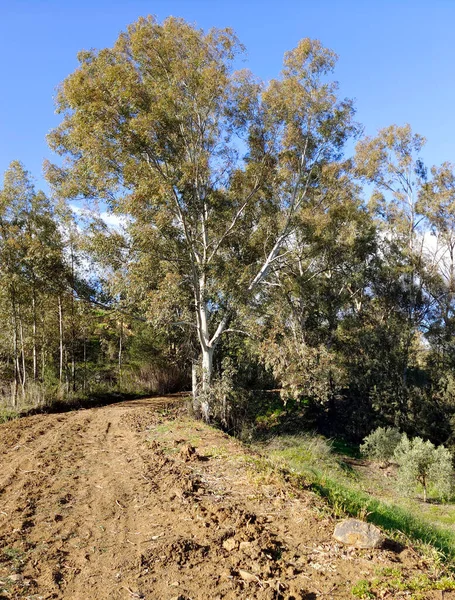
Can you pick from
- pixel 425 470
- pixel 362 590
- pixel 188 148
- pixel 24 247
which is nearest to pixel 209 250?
pixel 188 148

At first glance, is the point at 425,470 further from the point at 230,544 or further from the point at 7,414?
the point at 7,414

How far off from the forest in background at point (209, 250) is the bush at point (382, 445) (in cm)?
226

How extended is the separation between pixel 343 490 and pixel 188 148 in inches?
390

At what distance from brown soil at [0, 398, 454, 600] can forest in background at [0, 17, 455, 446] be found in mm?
5871

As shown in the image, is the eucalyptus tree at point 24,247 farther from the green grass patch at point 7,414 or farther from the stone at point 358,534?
the stone at point 358,534

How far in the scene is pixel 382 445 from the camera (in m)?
15.8

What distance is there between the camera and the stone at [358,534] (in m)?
3.97

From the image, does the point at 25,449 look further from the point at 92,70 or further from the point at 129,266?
the point at 92,70

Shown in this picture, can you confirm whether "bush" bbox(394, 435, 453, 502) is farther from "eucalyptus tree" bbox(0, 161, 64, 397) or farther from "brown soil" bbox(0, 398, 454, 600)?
"eucalyptus tree" bbox(0, 161, 64, 397)

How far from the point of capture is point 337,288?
66.0 ft

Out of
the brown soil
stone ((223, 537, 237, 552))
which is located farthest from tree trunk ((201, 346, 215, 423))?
stone ((223, 537, 237, 552))

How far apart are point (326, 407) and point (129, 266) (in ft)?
34.0

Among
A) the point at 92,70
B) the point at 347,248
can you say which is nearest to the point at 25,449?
the point at 92,70

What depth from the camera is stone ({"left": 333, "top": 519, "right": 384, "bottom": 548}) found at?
156 inches
